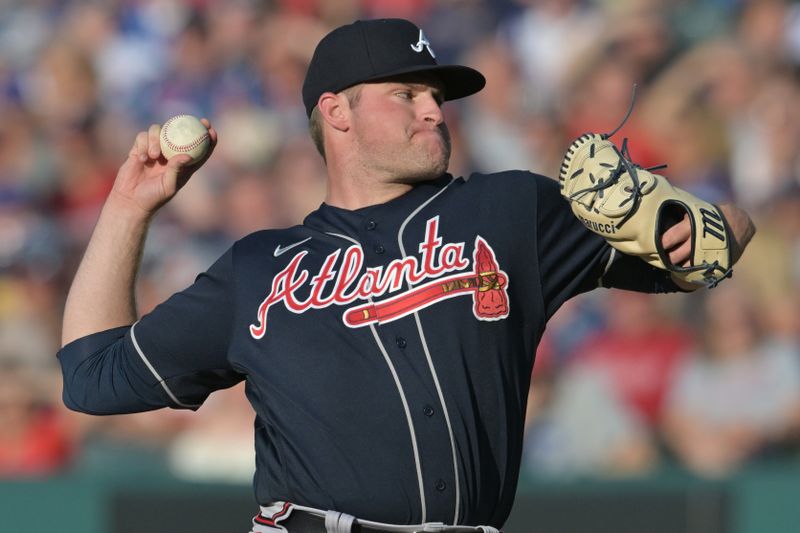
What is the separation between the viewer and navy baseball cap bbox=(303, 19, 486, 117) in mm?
3270

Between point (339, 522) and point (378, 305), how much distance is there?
54cm

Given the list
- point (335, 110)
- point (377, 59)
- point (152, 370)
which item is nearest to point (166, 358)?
point (152, 370)

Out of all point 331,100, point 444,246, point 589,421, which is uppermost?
point 331,100

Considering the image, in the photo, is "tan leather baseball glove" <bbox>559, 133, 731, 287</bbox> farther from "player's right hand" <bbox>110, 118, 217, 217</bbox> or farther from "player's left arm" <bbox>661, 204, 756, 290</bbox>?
"player's right hand" <bbox>110, 118, 217, 217</bbox>

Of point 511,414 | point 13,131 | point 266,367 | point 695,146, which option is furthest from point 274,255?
point 13,131

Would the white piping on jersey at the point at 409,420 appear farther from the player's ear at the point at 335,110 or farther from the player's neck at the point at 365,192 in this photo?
the player's ear at the point at 335,110

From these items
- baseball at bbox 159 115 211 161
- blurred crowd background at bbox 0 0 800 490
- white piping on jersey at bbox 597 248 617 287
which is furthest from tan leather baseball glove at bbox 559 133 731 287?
blurred crowd background at bbox 0 0 800 490

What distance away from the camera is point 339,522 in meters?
2.87

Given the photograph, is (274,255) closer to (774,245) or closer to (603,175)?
(603,175)

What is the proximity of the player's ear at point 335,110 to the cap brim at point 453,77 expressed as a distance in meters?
0.12

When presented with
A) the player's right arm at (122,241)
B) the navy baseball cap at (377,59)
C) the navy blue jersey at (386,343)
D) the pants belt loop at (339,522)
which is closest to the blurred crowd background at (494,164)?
the player's right arm at (122,241)

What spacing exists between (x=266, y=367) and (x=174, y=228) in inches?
169

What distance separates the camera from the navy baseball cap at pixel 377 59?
327 centimetres

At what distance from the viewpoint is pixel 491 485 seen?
297cm
